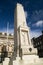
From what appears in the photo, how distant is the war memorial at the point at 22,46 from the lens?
14.0 metres

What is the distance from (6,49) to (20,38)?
44.6 feet

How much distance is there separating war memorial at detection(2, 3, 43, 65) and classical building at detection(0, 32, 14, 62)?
12.0m

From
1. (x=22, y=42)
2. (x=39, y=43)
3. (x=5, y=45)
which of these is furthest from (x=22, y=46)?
(x=39, y=43)

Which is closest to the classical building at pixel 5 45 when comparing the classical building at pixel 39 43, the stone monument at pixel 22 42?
the stone monument at pixel 22 42

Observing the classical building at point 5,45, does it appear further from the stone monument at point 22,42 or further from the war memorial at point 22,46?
the stone monument at point 22,42

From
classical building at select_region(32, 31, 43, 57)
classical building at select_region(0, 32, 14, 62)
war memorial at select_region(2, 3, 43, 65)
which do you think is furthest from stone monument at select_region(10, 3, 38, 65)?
classical building at select_region(32, 31, 43, 57)

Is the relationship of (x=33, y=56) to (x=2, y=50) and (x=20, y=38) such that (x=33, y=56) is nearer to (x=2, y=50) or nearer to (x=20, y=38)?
(x=20, y=38)

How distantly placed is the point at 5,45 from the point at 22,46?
13983 millimetres

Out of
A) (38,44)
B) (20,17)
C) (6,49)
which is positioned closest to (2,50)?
(6,49)

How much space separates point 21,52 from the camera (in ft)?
49.2

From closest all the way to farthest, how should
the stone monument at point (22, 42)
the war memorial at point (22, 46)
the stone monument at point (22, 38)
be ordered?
the war memorial at point (22, 46), the stone monument at point (22, 42), the stone monument at point (22, 38)

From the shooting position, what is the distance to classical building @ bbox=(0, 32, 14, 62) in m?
28.6

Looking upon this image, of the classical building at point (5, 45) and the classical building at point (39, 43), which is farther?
the classical building at point (39, 43)

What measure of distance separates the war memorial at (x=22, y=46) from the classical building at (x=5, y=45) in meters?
12.0
